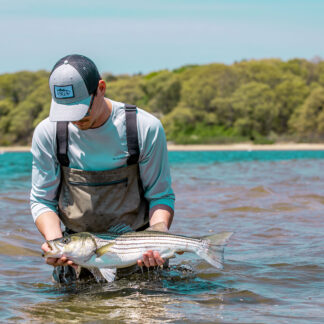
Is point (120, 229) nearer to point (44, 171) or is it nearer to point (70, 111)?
point (44, 171)

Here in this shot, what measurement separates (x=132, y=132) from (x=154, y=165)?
371 mm

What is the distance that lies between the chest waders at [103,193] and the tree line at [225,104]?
90.4 metres

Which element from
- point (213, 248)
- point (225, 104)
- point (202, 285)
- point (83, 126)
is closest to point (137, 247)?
point (213, 248)

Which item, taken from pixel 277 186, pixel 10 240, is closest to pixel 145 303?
pixel 10 240

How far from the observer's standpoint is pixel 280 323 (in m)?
4.37

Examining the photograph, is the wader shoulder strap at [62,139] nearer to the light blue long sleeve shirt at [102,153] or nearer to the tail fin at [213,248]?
the light blue long sleeve shirt at [102,153]

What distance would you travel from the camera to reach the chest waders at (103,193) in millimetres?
4957

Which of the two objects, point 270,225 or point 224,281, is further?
point 270,225

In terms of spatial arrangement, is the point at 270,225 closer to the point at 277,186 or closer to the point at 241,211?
the point at 241,211

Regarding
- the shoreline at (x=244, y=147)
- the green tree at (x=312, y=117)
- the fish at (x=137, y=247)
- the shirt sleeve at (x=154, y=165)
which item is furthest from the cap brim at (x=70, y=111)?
the green tree at (x=312, y=117)

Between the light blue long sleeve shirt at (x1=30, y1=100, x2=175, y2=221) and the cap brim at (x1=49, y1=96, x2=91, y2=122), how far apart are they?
0.45 m

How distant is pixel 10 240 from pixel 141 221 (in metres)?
4.19

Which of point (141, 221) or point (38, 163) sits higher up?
point (38, 163)

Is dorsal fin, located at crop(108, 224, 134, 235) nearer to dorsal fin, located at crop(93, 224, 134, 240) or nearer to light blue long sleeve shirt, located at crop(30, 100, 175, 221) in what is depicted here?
dorsal fin, located at crop(93, 224, 134, 240)
